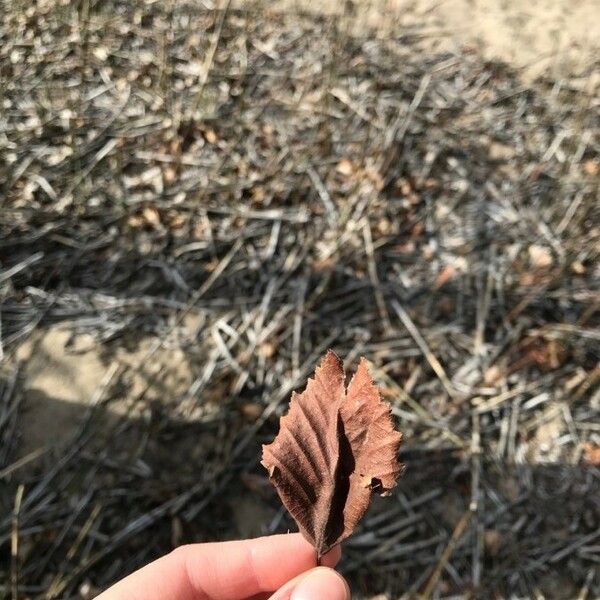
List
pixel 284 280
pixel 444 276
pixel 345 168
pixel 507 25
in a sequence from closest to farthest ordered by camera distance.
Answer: pixel 284 280, pixel 444 276, pixel 345 168, pixel 507 25

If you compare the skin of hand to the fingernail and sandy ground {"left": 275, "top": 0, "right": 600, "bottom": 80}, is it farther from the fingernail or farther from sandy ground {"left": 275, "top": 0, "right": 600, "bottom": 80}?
sandy ground {"left": 275, "top": 0, "right": 600, "bottom": 80}

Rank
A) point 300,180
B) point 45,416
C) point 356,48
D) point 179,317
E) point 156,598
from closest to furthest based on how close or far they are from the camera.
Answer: point 156,598, point 45,416, point 179,317, point 300,180, point 356,48

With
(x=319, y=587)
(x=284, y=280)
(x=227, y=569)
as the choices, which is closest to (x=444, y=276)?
(x=284, y=280)

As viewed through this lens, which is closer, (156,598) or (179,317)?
(156,598)

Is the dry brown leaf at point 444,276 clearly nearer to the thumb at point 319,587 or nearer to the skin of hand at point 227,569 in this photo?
the skin of hand at point 227,569

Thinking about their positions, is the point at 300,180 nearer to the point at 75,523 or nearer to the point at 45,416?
the point at 45,416

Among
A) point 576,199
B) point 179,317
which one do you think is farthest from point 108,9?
point 576,199

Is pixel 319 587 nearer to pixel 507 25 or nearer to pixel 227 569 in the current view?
pixel 227 569
